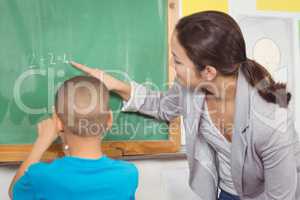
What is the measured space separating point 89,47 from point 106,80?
0.48 ft

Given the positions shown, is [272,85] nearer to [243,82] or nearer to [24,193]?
[243,82]

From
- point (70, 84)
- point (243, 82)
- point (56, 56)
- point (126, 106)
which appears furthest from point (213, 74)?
point (56, 56)

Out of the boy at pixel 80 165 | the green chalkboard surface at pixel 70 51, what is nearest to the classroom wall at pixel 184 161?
the green chalkboard surface at pixel 70 51

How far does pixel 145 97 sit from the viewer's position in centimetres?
172

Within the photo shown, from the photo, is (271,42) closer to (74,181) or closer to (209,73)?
(209,73)

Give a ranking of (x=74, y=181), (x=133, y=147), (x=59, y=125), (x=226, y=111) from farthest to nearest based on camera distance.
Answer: (x=133, y=147) < (x=226, y=111) < (x=59, y=125) < (x=74, y=181)

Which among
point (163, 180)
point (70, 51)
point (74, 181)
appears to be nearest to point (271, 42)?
point (163, 180)

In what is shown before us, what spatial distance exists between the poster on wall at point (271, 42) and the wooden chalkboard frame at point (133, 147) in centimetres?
39

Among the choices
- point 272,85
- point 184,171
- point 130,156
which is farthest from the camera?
point 184,171

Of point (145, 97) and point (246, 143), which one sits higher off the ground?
point (145, 97)

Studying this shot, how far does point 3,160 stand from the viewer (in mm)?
1595

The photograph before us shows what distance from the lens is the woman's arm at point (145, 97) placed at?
1.68 m

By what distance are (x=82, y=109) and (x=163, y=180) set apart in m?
0.76

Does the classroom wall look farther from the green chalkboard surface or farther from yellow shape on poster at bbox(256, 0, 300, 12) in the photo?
the green chalkboard surface
